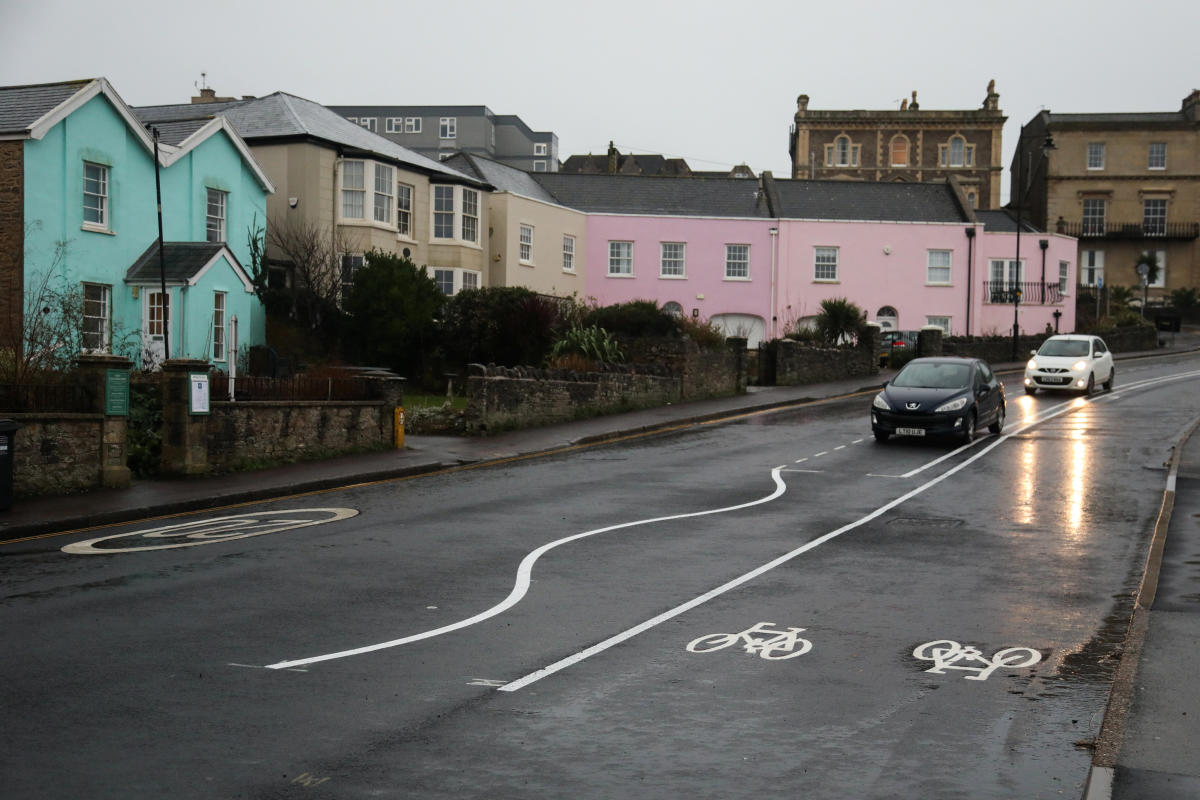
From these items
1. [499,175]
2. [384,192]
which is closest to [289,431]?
[384,192]

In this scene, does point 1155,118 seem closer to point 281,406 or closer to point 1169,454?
point 1169,454

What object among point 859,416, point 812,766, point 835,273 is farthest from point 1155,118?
point 812,766

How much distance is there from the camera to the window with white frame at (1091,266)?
79.4 meters

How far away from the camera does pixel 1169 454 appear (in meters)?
23.0

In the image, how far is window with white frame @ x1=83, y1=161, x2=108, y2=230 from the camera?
96.3 feet

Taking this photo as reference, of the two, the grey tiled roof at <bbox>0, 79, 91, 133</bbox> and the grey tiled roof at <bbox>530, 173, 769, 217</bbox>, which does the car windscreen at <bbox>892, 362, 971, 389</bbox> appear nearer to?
the grey tiled roof at <bbox>0, 79, 91, 133</bbox>

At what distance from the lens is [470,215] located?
44281 mm

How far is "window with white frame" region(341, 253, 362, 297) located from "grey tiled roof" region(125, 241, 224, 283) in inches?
169

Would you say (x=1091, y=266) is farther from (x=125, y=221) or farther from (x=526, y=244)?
(x=125, y=221)

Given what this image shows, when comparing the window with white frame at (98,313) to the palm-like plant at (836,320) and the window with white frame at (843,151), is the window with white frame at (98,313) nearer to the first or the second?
the palm-like plant at (836,320)

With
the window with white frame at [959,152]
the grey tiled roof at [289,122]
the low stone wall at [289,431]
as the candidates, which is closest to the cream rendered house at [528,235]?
the grey tiled roof at [289,122]

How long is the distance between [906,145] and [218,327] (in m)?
72.2

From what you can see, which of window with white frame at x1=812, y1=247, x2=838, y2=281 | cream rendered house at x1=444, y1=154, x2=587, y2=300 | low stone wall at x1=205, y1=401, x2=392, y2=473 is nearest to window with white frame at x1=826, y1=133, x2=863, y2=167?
window with white frame at x1=812, y1=247, x2=838, y2=281

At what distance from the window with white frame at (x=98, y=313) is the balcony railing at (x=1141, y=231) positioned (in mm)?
63649
